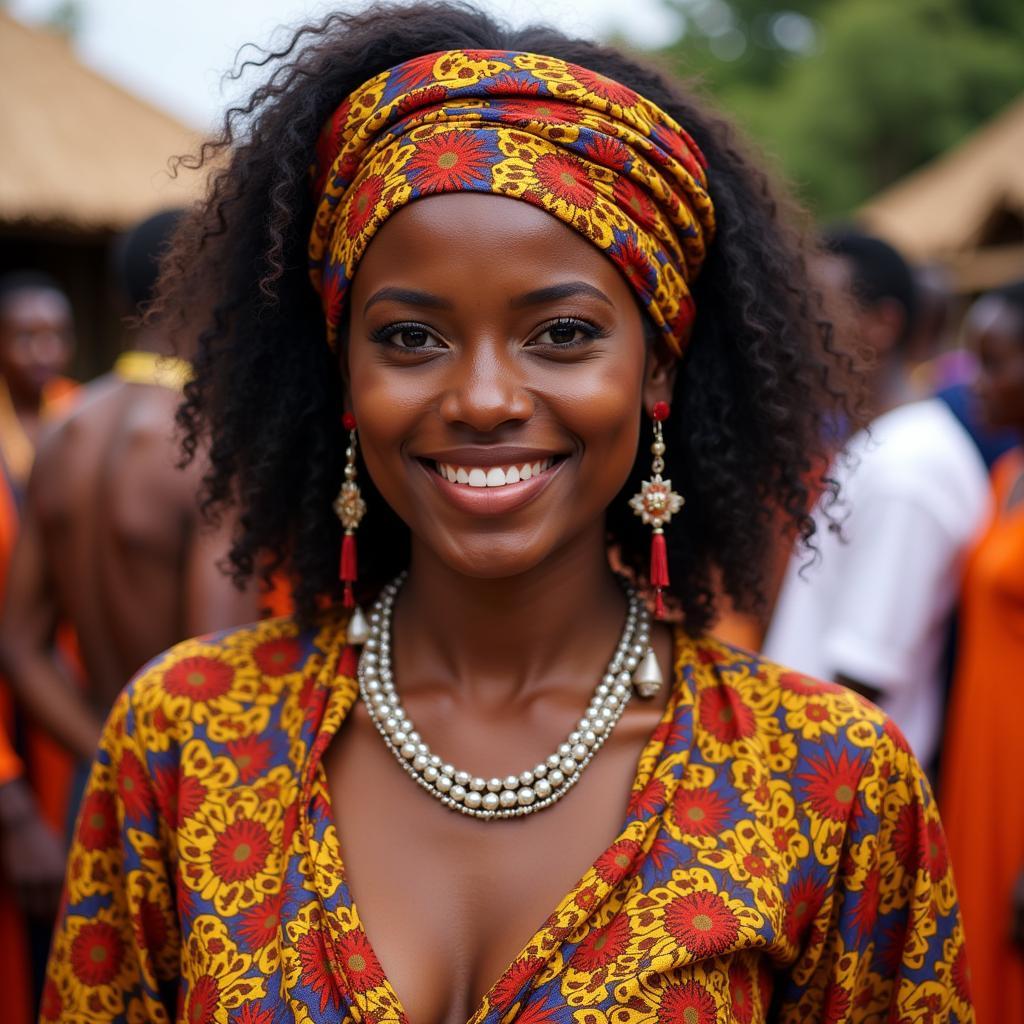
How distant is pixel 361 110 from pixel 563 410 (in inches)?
21.0

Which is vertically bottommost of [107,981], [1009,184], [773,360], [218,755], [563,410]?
[107,981]

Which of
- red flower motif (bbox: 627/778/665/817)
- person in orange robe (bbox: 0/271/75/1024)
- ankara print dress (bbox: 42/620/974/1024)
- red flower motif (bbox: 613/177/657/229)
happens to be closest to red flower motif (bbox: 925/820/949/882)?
ankara print dress (bbox: 42/620/974/1024)

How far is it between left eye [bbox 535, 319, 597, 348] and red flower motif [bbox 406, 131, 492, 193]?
22 centimetres

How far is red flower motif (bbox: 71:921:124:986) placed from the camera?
70.2 inches

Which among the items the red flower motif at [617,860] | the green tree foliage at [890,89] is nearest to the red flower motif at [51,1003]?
the red flower motif at [617,860]

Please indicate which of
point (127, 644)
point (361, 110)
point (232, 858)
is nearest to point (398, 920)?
point (232, 858)

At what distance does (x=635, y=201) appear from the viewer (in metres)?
1.70

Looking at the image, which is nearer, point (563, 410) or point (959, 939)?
point (563, 410)

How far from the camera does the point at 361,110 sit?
173 centimetres

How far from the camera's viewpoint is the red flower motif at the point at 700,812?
1678mm

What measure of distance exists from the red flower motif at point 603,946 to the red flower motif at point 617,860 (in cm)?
6

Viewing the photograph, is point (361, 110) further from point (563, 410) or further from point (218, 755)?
point (218, 755)

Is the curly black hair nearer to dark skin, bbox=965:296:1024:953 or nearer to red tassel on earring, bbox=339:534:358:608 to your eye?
red tassel on earring, bbox=339:534:358:608

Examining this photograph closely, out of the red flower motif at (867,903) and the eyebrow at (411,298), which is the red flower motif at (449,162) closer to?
the eyebrow at (411,298)
